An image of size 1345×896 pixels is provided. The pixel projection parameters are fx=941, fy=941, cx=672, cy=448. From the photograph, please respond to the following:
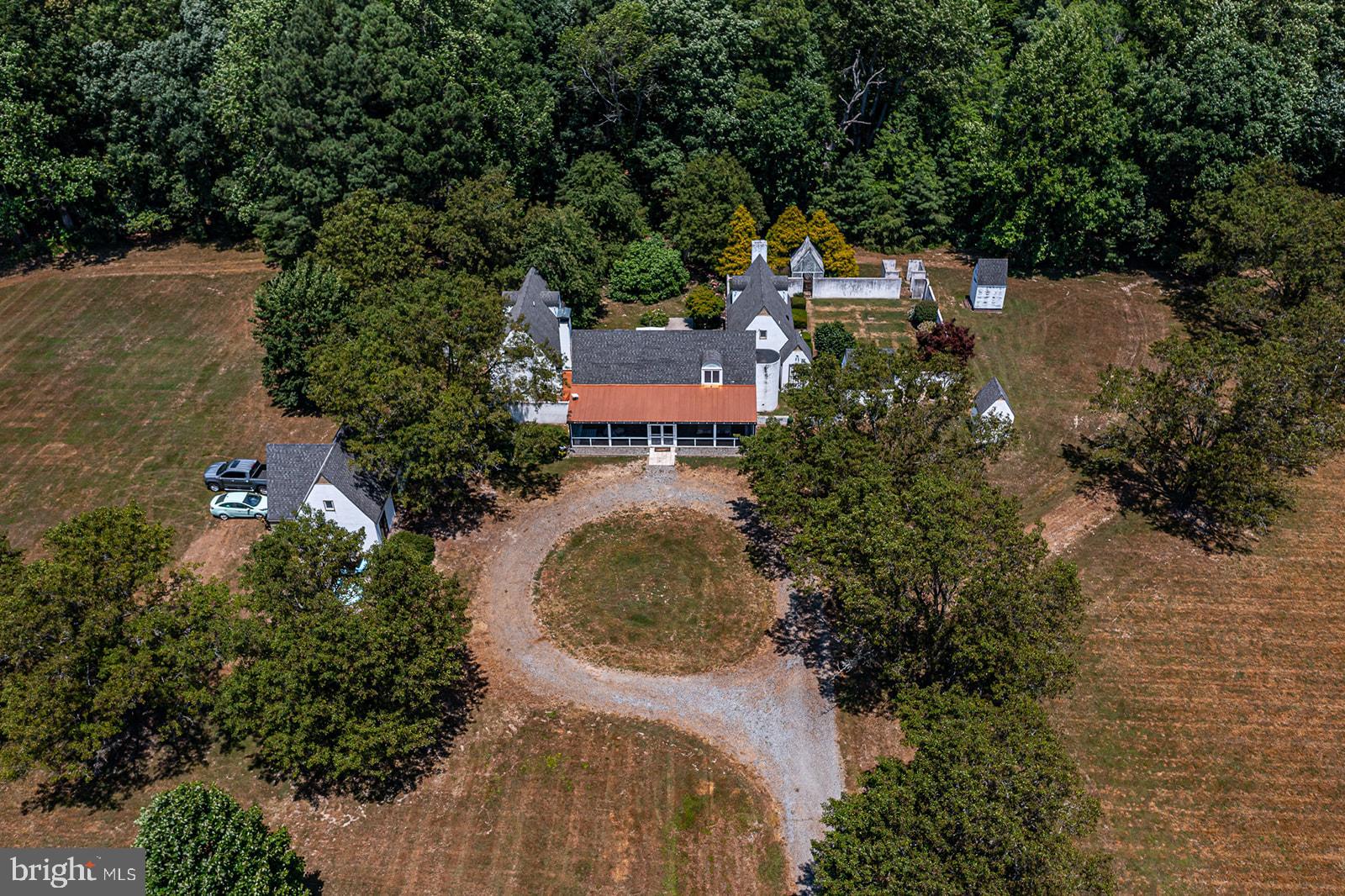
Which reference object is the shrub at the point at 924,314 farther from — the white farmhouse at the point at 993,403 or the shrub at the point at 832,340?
the white farmhouse at the point at 993,403

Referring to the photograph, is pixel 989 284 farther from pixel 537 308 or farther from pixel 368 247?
pixel 368 247

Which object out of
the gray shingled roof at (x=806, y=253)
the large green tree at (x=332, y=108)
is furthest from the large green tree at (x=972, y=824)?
the large green tree at (x=332, y=108)

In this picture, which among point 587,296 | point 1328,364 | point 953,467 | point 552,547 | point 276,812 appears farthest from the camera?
point 587,296

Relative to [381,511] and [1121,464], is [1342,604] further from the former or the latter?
[381,511]

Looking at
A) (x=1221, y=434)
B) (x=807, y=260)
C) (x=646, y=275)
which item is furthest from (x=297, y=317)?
(x=1221, y=434)

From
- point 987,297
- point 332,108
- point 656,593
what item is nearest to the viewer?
point 656,593

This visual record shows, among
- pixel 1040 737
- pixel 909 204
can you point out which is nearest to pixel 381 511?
pixel 1040 737
